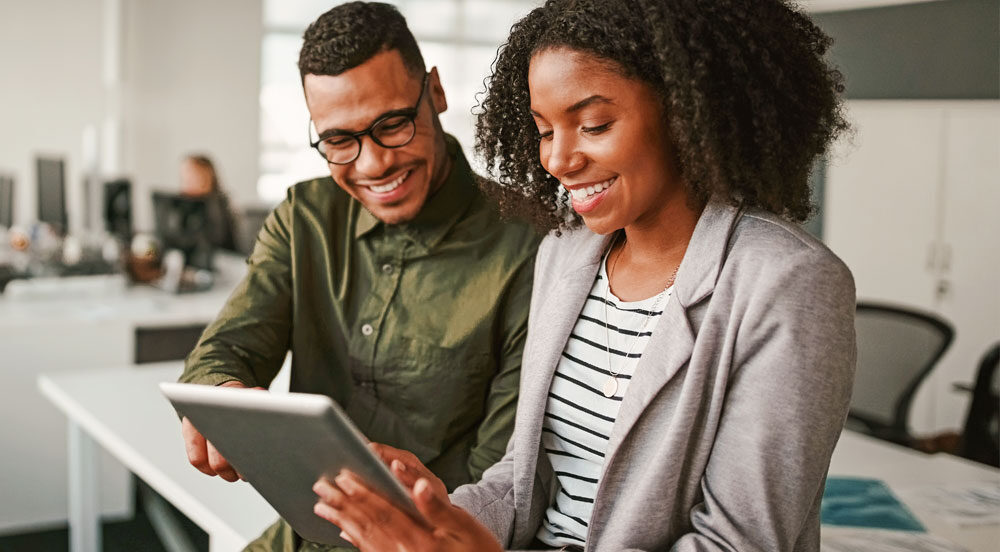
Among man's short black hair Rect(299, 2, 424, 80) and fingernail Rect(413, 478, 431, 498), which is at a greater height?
man's short black hair Rect(299, 2, 424, 80)

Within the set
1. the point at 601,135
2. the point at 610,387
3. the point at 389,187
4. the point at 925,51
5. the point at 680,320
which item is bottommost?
the point at 610,387

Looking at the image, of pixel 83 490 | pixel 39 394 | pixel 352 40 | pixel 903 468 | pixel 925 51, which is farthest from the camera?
pixel 925 51

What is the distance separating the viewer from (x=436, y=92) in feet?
5.72

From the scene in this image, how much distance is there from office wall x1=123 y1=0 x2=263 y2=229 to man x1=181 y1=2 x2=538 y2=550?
7.01 m

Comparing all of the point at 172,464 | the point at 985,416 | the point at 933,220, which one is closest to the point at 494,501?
the point at 172,464

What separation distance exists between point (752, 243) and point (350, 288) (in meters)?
0.81

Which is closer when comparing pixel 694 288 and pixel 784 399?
pixel 784 399

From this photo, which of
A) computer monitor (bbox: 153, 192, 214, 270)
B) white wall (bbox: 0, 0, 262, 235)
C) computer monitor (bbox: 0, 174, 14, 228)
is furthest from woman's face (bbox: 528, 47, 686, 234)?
white wall (bbox: 0, 0, 262, 235)

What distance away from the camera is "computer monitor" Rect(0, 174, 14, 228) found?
213 inches

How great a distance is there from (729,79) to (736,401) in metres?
0.38

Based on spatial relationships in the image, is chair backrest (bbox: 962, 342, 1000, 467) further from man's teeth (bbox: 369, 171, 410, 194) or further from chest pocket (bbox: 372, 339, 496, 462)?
man's teeth (bbox: 369, 171, 410, 194)

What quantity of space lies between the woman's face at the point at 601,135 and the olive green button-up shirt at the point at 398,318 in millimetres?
474

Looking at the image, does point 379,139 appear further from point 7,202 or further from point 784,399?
point 7,202

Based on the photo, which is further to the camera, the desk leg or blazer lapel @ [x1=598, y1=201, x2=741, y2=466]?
the desk leg
